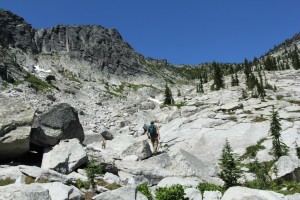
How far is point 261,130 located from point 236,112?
10.8 metres

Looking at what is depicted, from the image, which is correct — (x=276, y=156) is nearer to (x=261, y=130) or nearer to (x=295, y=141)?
(x=295, y=141)

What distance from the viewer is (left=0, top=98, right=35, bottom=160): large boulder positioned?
1816 cm

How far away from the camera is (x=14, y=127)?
728 inches

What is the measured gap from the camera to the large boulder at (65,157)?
18.0 meters

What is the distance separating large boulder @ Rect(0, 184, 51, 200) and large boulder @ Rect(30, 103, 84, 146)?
9.21 meters

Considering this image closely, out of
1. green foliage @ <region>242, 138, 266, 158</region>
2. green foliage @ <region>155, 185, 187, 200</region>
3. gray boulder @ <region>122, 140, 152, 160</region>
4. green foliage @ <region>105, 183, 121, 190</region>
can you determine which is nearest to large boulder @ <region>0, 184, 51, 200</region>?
green foliage @ <region>155, 185, 187, 200</region>

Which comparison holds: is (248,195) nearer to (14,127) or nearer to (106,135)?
(14,127)

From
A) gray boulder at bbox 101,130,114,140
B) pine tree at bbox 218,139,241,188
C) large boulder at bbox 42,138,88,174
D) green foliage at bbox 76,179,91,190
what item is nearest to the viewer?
green foliage at bbox 76,179,91,190

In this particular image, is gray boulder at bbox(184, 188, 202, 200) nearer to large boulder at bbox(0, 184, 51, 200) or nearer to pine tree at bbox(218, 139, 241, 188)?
pine tree at bbox(218, 139, 241, 188)

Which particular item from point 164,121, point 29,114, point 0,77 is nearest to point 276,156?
point 29,114

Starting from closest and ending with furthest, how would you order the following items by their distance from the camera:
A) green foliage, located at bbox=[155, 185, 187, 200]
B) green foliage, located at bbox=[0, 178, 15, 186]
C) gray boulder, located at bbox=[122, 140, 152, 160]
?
green foliage, located at bbox=[155, 185, 187, 200] < green foliage, located at bbox=[0, 178, 15, 186] < gray boulder, located at bbox=[122, 140, 152, 160]

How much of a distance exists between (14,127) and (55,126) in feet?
9.54

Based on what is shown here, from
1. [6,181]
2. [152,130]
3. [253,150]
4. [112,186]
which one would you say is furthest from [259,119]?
[6,181]

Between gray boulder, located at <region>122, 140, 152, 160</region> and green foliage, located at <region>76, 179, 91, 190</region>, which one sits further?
gray boulder, located at <region>122, 140, 152, 160</region>
